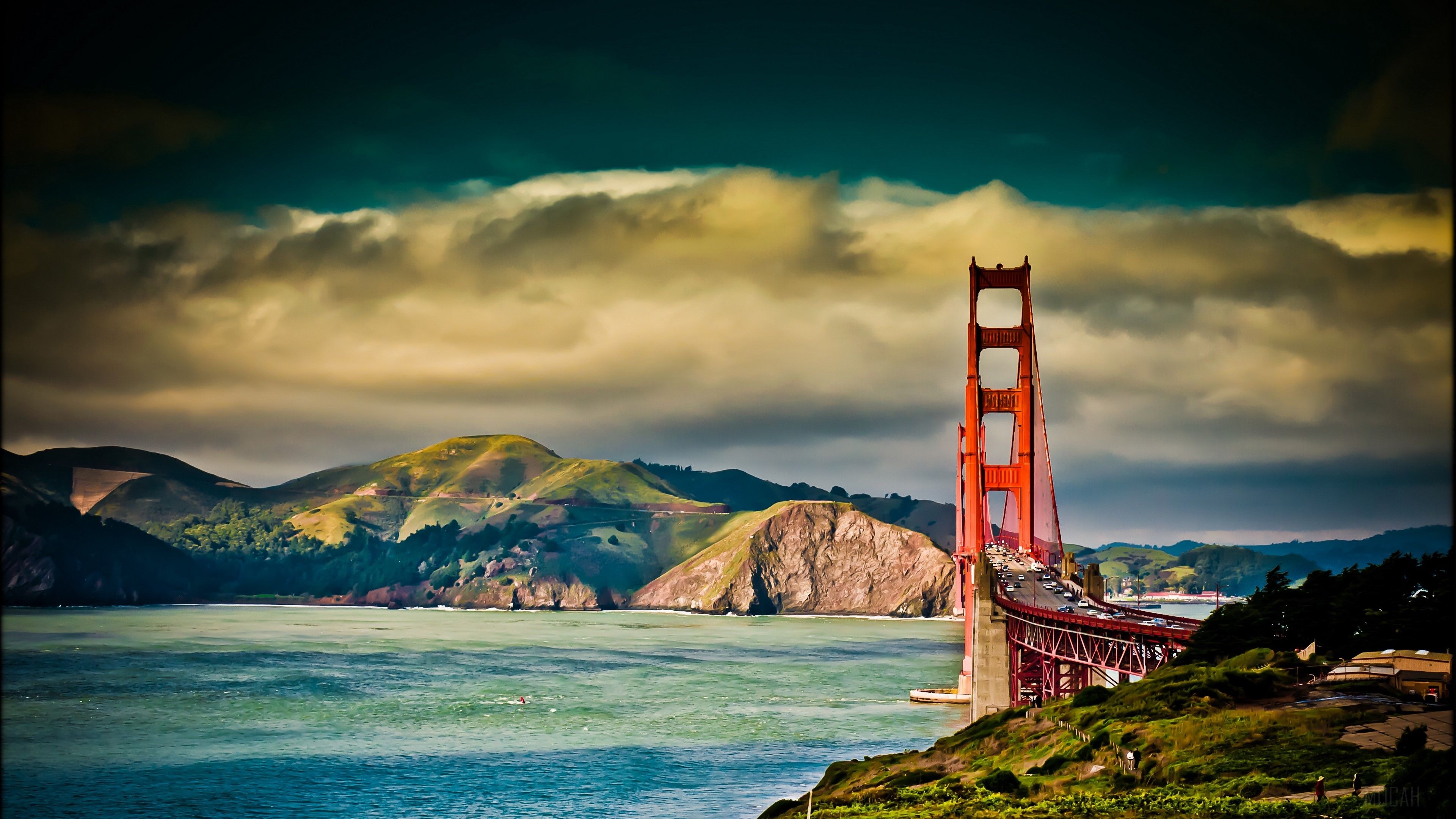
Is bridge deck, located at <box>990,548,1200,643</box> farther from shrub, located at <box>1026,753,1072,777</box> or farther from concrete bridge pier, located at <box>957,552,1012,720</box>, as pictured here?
shrub, located at <box>1026,753,1072,777</box>

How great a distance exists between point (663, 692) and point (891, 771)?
2489 inches

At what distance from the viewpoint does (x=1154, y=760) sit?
107 feet

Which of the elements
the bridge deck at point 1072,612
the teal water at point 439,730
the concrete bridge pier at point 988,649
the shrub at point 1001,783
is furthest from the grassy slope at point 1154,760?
the concrete bridge pier at point 988,649

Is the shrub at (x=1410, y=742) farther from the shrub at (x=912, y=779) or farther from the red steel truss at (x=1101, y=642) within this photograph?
the red steel truss at (x=1101, y=642)

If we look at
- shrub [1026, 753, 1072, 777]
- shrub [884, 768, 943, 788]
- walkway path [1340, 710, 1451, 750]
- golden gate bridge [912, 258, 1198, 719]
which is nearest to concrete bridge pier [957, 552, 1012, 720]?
golden gate bridge [912, 258, 1198, 719]

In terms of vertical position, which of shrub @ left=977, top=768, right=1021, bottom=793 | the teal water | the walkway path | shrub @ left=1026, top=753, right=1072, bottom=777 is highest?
the walkway path

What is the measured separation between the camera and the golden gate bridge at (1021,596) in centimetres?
5241

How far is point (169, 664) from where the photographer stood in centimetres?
12925

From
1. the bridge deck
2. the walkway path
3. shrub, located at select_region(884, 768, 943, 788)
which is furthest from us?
the bridge deck

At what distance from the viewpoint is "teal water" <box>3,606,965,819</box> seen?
5884cm

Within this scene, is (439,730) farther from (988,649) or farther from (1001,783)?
(1001,783)

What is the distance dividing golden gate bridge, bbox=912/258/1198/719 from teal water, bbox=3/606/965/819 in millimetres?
6322

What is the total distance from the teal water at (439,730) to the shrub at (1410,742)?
29.2m

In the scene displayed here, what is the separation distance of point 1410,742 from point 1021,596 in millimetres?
49375
